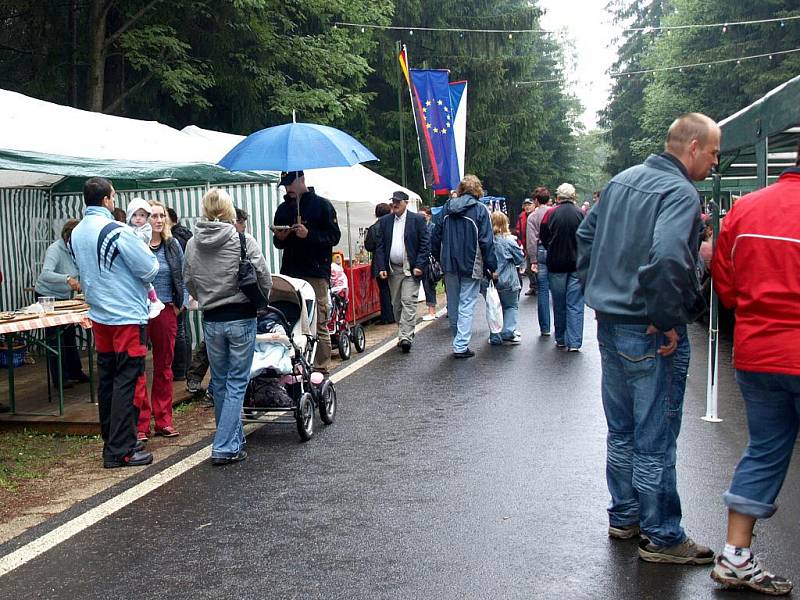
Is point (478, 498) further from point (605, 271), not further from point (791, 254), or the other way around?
point (791, 254)

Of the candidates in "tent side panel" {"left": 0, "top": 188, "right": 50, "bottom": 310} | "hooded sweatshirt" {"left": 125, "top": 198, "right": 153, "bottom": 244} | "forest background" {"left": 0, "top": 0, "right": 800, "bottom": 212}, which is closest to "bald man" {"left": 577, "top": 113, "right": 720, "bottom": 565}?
"hooded sweatshirt" {"left": 125, "top": 198, "right": 153, "bottom": 244}

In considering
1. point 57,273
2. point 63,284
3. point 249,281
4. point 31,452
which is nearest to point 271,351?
point 249,281

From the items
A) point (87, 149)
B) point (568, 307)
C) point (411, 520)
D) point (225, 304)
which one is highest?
point (87, 149)

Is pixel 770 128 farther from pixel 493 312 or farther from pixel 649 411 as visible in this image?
pixel 493 312

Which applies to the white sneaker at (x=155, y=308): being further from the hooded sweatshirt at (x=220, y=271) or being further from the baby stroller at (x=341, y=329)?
the baby stroller at (x=341, y=329)

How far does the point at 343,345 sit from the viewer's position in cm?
1182

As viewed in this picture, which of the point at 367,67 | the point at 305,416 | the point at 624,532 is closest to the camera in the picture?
the point at 624,532

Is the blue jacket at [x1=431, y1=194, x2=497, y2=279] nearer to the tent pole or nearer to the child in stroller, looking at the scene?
the child in stroller

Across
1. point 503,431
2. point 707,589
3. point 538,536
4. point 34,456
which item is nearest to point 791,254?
point 707,589

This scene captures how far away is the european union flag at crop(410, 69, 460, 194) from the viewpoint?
794 inches

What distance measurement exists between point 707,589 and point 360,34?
24.1 meters

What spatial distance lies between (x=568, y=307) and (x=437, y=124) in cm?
931

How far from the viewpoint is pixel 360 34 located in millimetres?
26750

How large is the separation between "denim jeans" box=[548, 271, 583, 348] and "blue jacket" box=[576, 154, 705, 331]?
6.96 metres
